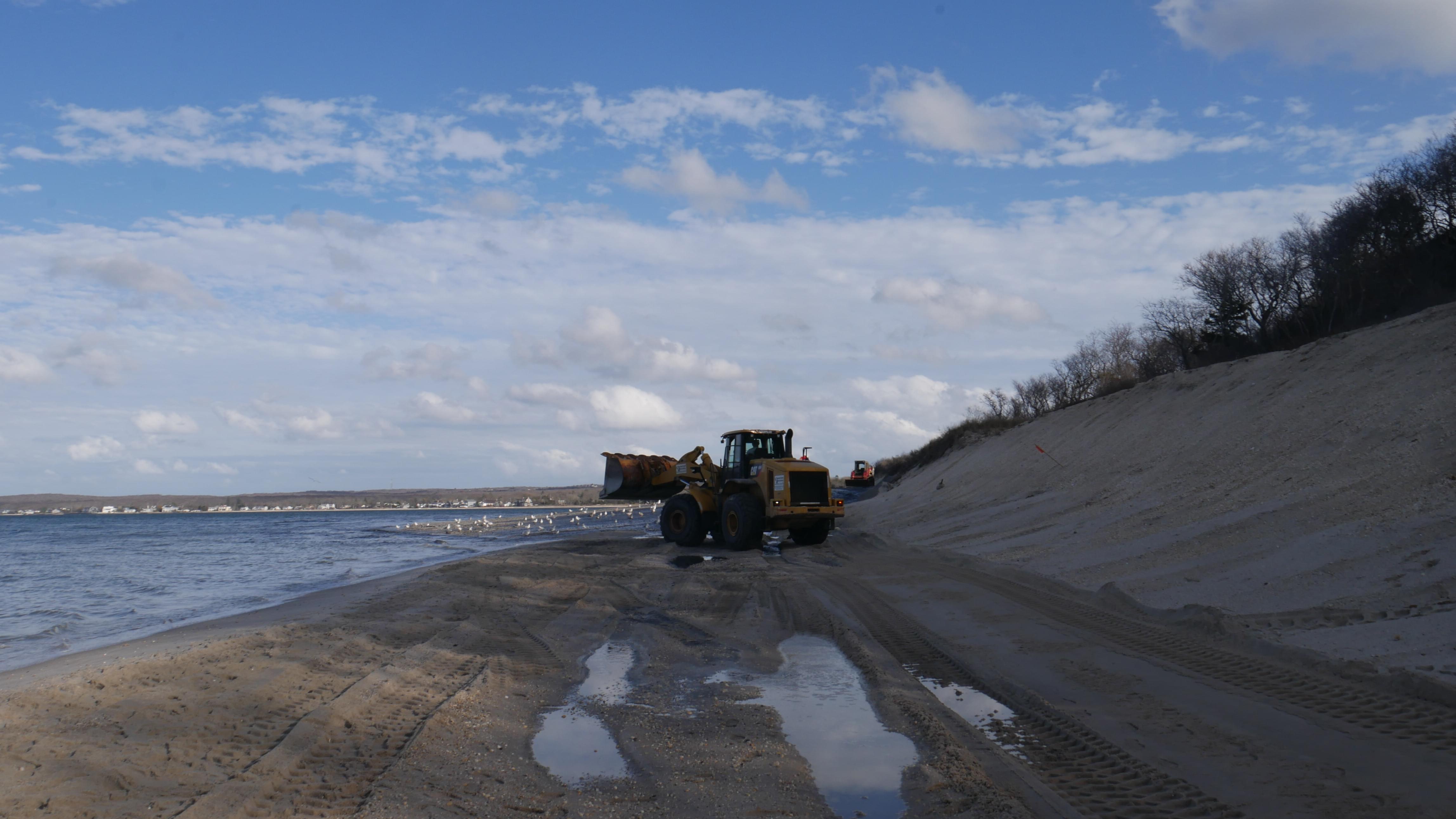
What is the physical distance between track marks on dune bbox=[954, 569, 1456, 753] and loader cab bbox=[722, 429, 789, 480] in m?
12.7

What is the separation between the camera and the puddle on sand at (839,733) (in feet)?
15.5

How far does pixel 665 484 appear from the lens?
81.4 feet

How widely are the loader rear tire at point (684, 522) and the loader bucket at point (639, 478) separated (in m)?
0.71

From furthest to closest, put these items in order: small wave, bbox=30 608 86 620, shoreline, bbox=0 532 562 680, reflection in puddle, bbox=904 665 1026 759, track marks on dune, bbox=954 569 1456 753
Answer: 1. small wave, bbox=30 608 86 620
2. shoreline, bbox=0 532 562 680
3. reflection in puddle, bbox=904 665 1026 759
4. track marks on dune, bbox=954 569 1456 753

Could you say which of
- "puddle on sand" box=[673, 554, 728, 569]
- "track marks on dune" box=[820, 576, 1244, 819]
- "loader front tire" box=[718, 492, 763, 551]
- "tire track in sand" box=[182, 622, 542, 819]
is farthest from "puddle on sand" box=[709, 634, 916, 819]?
"loader front tire" box=[718, 492, 763, 551]

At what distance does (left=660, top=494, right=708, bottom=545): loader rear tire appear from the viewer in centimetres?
2286

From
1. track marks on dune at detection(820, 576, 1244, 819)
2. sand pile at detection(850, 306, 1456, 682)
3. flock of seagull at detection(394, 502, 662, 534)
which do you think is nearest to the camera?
track marks on dune at detection(820, 576, 1244, 819)

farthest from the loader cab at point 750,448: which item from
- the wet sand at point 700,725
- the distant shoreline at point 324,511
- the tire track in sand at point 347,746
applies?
the distant shoreline at point 324,511

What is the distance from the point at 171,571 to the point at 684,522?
512 inches

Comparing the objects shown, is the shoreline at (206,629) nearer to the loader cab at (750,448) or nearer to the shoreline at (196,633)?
the shoreline at (196,633)

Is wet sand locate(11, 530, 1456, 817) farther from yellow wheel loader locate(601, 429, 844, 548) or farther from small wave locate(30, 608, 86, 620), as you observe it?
yellow wheel loader locate(601, 429, 844, 548)

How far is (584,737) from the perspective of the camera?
19.2ft

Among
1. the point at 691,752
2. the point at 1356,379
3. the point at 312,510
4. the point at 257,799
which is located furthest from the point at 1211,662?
the point at 312,510

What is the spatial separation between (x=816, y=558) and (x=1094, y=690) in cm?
1287
